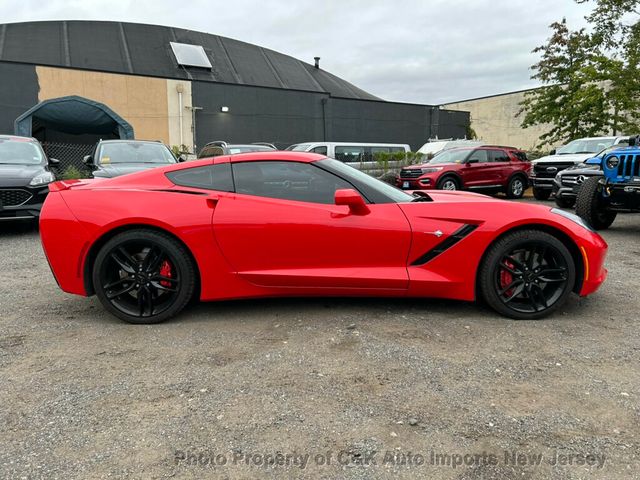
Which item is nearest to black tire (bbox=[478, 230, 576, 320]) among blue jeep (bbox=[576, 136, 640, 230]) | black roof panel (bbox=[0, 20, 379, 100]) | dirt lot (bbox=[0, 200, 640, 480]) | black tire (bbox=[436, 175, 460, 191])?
dirt lot (bbox=[0, 200, 640, 480])

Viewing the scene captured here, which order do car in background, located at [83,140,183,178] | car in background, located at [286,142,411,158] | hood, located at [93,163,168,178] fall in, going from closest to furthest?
1. hood, located at [93,163,168,178]
2. car in background, located at [83,140,183,178]
3. car in background, located at [286,142,411,158]

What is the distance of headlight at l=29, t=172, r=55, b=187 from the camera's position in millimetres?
6914

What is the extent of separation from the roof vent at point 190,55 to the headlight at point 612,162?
21.6m

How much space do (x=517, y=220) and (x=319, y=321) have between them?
164 centimetres

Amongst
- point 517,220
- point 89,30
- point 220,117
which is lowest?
point 517,220

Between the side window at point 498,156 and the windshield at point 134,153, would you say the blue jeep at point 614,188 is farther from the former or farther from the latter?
the windshield at point 134,153

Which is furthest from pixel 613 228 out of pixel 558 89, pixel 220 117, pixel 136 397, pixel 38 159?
pixel 220 117

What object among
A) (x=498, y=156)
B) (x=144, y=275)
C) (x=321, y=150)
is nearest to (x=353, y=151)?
(x=321, y=150)

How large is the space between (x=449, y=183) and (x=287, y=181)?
33.7 ft

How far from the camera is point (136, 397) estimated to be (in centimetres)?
240

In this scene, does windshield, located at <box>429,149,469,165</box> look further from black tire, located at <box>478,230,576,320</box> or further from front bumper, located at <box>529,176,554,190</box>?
black tire, located at <box>478,230,576,320</box>

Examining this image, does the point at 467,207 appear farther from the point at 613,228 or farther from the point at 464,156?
the point at 464,156

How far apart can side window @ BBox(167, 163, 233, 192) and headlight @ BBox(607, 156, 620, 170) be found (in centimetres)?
616

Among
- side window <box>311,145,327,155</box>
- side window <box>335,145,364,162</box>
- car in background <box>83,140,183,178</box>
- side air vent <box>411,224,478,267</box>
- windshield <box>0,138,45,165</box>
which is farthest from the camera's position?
side window <box>335,145,364,162</box>
